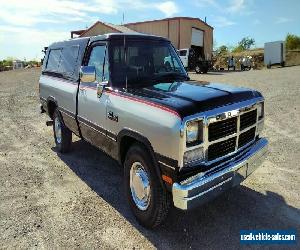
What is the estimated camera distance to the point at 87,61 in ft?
19.0

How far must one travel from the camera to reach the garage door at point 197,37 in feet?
139

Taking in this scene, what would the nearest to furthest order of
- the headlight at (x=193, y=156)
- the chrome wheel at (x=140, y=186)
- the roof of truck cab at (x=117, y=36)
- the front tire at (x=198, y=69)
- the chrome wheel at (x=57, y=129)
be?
the headlight at (x=193, y=156) < the chrome wheel at (x=140, y=186) < the roof of truck cab at (x=117, y=36) < the chrome wheel at (x=57, y=129) < the front tire at (x=198, y=69)

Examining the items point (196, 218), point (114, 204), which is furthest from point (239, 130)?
point (114, 204)

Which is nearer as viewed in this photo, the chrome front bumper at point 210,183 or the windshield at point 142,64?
the chrome front bumper at point 210,183

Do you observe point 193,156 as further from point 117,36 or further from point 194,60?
point 194,60

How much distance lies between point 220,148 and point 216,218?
1.13 meters

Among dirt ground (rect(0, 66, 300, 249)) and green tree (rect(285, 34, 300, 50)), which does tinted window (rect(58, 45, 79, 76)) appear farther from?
green tree (rect(285, 34, 300, 50))

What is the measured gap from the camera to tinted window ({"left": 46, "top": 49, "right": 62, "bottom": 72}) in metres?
7.21

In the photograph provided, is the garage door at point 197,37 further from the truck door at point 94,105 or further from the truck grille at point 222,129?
the truck grille at point 222,129

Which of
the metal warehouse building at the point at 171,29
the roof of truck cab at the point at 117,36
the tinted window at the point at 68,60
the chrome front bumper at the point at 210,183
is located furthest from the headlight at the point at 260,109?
the metal warehouse building at the point at 171,29

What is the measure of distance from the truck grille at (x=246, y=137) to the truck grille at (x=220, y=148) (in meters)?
0.22

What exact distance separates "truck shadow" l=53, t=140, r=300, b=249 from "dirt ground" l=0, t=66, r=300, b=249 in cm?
1

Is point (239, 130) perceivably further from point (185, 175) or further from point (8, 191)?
point (8, 191)

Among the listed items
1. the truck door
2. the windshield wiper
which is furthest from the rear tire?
the windshield wiper
